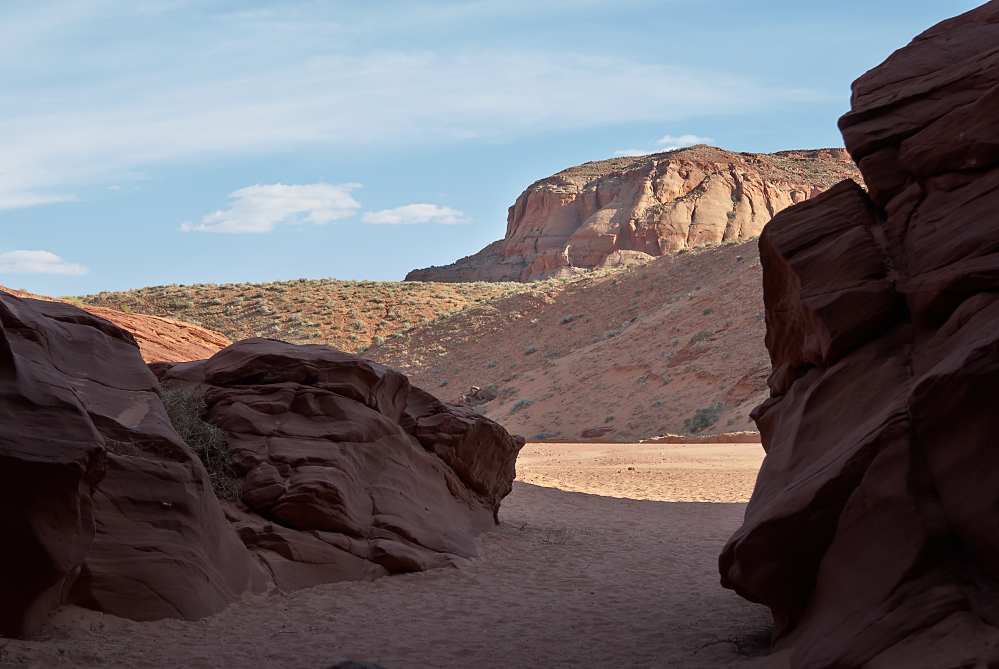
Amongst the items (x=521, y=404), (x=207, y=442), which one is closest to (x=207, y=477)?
(x=207, y=442)

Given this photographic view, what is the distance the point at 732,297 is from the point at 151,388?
35695 mm

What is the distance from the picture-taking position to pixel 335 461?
10305mm

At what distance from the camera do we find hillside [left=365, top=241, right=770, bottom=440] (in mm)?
31875

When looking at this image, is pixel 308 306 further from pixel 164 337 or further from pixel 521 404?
pixel 164 337

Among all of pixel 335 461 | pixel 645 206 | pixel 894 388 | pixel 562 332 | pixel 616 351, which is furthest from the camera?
pixel 645 206

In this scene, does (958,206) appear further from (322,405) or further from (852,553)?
(322,405)

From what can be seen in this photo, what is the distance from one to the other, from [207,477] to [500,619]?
3.33m

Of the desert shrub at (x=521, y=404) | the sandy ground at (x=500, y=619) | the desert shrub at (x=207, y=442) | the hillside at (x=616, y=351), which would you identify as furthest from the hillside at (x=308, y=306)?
the desert shrub at (x=207, y=442)

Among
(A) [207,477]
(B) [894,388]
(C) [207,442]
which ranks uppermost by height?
(B) [894,388]

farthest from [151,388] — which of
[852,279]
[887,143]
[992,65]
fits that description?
[992,65]

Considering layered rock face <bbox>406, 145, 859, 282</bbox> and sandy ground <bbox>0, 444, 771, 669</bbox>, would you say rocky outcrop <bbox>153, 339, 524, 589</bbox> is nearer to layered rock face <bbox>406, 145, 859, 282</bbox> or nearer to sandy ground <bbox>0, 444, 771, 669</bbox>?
sandy ground <bbox>0, 444, 771, 669</bbox>

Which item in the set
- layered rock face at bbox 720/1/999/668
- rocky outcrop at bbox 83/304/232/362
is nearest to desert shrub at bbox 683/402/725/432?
rocky outcrop at bbox 83/304/232/362

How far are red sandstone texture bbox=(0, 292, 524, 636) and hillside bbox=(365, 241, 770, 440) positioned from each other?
18.0 m

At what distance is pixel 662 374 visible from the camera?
35125 millimetres
